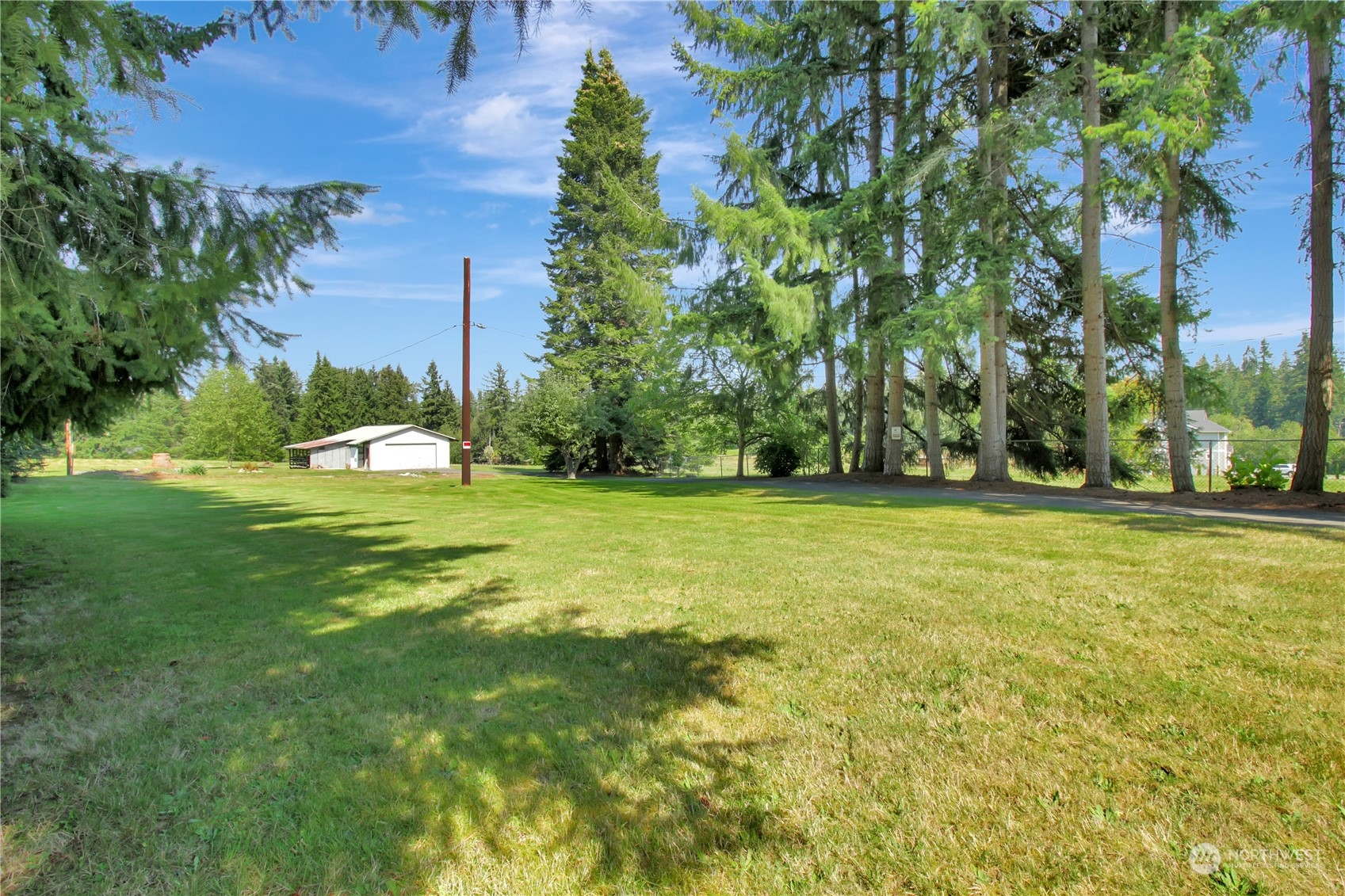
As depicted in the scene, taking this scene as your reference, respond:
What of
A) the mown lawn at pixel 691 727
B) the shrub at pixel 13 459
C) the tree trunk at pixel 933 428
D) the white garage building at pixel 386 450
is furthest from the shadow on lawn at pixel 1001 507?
the white garage building at pixel 386 450

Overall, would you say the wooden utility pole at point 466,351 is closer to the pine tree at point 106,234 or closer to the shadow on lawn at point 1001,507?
the shadow on lawn at point 1001,507

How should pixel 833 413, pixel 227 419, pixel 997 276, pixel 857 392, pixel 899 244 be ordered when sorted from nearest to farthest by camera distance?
pixel 997 276 < pixel 899 244 < pixel 833 413 < pixel 857 392 < pixel 227 419

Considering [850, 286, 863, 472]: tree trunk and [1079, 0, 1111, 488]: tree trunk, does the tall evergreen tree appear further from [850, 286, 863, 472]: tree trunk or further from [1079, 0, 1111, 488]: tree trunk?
[1079, 0, 1111, 488]: tree trunk

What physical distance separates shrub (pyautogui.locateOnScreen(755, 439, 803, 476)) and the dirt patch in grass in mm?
10147

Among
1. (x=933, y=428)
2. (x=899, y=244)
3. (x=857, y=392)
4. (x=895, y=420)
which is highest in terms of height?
(x=899, y=244)

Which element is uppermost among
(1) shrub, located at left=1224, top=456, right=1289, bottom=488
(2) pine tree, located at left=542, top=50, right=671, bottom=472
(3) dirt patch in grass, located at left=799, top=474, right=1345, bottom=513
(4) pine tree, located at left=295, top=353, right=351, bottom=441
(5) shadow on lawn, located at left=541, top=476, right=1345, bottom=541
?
(2) pine tree, located at left=542, top=50, right=671, bottom=472

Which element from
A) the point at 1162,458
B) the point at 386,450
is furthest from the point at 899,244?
the point at 386,450

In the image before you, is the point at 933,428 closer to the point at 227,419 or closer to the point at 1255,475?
the point at 1255,475

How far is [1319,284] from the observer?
1143 centimetres

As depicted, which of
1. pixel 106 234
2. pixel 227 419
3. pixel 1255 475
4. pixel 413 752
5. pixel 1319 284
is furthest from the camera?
pixel 227 419

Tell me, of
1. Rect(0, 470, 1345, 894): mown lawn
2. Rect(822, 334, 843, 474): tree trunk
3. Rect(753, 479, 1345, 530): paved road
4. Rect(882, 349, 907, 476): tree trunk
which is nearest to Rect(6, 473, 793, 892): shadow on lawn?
Rect(0, 470, 1345, 894): mown lawn

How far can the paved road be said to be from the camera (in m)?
9.12

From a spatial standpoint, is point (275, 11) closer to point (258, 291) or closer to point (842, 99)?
point (258, 291)

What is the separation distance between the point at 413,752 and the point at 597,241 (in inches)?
1644
